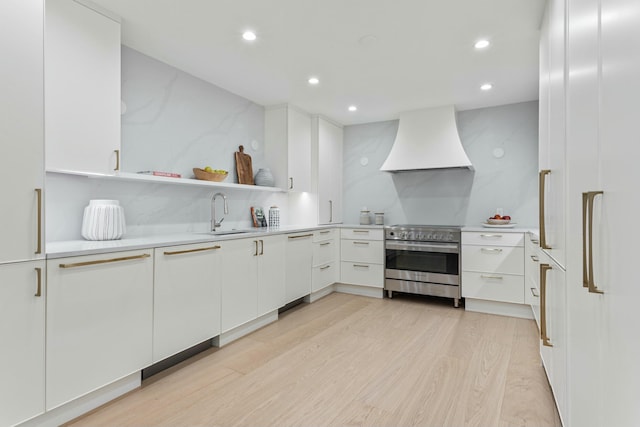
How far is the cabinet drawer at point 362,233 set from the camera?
13.9 feet

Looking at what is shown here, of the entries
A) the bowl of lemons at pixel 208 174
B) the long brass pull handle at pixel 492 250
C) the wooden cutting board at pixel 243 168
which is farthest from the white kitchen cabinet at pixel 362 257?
the bowl of lemons at pixel 208 174

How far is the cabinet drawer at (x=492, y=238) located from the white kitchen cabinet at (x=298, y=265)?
1760mm

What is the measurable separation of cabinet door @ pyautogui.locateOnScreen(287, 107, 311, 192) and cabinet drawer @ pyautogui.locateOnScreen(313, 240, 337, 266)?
30.3 inches

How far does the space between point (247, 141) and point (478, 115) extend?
2.93 m

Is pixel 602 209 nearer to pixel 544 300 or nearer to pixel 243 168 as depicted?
pixel 544 300

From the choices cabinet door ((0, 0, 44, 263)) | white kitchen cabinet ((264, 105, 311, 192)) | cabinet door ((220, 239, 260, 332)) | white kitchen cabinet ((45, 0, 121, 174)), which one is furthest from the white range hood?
cabinet door ((0, 0, 44, 263))

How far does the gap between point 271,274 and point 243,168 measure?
50.8 inches

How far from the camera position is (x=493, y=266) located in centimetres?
357

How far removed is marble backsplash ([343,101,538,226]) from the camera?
13.3 feet

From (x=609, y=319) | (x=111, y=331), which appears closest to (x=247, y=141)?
(x=111, y=331)

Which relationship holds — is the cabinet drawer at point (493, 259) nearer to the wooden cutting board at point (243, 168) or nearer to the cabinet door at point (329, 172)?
the cabinet door at point (329, 172)

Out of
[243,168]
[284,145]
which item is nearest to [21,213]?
[243,168]

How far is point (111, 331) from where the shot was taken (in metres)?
1.88

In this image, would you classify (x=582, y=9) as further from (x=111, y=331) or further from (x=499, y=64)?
(x=111, y=331)
